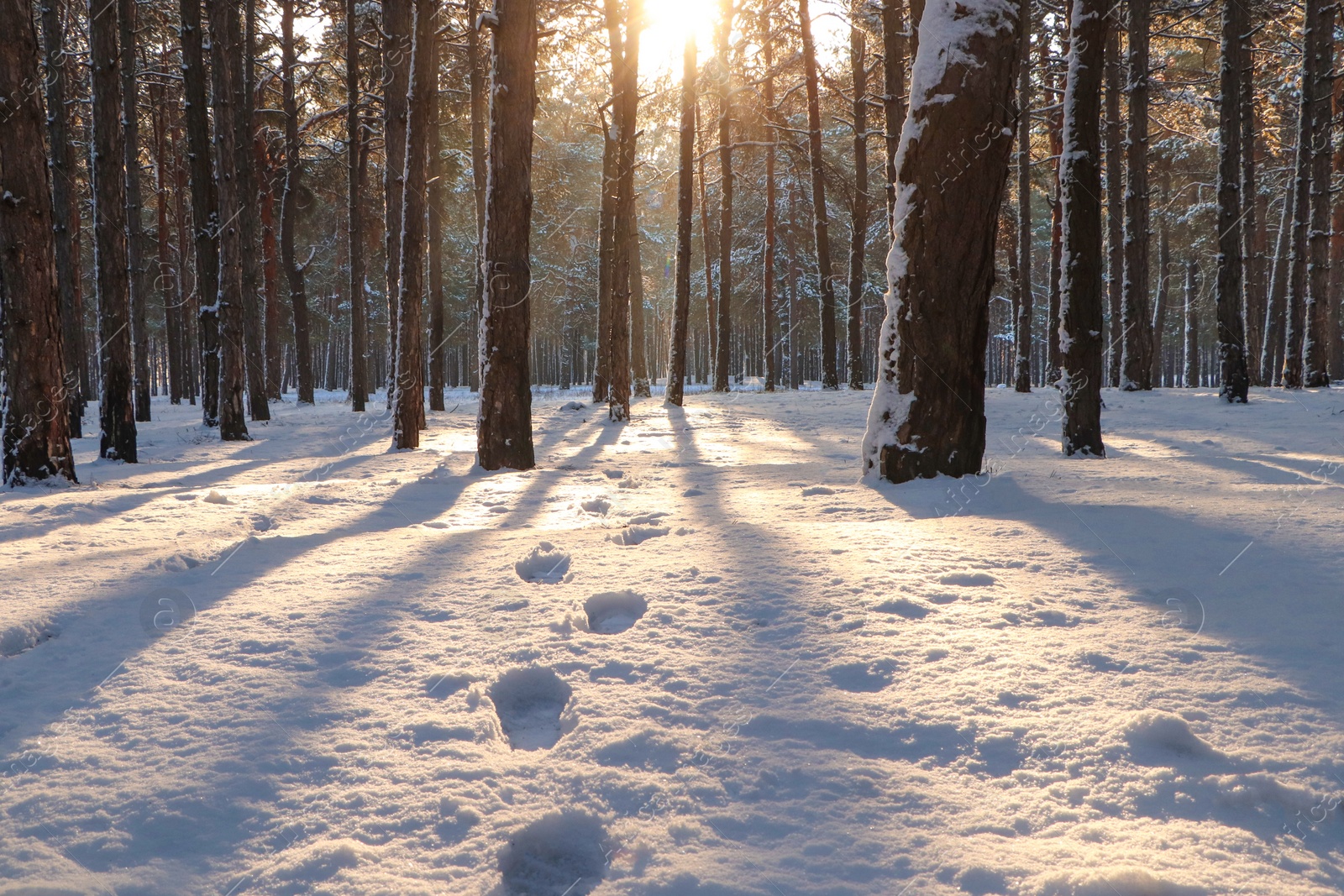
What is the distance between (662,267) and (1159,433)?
141ft

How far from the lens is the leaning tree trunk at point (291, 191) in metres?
17.2

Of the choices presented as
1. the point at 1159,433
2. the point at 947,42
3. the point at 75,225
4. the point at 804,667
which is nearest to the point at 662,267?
the point at 75,225

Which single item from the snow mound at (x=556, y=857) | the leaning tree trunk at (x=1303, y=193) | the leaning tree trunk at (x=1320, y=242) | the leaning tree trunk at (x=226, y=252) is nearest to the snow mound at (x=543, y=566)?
the snow mound at (x=556, y=857)

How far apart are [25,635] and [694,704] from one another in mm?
2201

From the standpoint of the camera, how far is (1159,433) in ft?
29.3

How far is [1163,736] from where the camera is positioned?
182cm

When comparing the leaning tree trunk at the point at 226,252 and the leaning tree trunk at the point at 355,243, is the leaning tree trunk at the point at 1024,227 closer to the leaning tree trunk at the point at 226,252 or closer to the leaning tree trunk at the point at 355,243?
the leaning tree trunk at the point at 355,243

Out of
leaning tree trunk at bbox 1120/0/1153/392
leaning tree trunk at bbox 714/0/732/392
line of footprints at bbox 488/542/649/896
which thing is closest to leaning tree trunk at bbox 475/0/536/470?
line of footprints at bbox 488/542/649/896

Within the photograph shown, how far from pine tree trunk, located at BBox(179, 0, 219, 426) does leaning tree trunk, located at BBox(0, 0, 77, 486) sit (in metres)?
4.82

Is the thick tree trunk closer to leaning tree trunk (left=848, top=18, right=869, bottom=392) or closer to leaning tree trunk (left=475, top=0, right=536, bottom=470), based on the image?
leaning tree trunk (left=848, top=18, right=869, bottom=392)

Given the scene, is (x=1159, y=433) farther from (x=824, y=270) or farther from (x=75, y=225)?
(x=75, y=225)

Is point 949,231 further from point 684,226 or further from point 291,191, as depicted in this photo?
point 291,191

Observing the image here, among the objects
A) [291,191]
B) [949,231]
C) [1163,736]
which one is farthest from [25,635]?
[291,191]

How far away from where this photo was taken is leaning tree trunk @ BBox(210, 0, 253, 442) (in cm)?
1132
